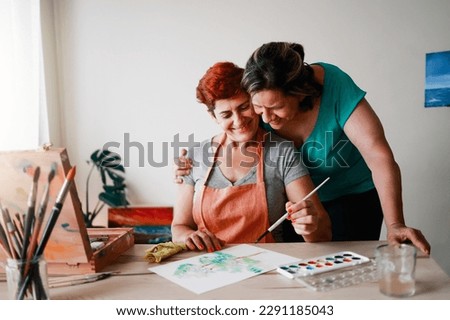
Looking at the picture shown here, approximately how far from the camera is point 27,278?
28.0 inches

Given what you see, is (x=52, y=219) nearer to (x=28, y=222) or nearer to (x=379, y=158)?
(x=28, y=222)

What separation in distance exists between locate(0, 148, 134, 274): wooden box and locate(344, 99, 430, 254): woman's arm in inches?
27.5

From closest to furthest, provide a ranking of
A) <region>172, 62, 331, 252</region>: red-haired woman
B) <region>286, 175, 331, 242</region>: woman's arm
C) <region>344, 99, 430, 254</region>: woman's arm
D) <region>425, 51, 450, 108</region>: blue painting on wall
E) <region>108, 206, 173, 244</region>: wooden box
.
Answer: <region>286, 175, 331, 242</region>: woman's arm < <region>344, 99, 430, 254</region>: woman's arm < <region>172, 62, 331, 252</region>: red-haired woman < <region>425, 51, 450, 108</region>: blue painting on wall < <region>108, 206, 173, 244</region>: wooden box

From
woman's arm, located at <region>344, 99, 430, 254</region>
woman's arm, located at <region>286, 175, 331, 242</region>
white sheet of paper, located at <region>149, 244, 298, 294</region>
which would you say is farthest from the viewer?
woman's arm, located at <region>344, 99, 430, 254</region>

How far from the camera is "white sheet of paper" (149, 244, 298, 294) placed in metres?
0.81

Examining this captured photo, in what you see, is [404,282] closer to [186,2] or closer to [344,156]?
[344,156]

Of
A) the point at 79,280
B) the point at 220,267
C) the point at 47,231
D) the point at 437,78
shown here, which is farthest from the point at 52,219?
the point at 437,78

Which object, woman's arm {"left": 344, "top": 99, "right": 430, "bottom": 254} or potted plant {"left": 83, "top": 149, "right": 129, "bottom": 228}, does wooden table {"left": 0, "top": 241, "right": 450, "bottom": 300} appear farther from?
potted plant {"left": 83, "top": 149, "right": 129, "bottom": 228}

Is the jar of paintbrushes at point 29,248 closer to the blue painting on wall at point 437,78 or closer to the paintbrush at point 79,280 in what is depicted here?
the paintbrush at point 79,280

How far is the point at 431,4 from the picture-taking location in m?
2.01

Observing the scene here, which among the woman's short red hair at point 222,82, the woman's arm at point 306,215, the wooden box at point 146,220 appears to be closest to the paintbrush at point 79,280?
the woman's arm at point 306,215

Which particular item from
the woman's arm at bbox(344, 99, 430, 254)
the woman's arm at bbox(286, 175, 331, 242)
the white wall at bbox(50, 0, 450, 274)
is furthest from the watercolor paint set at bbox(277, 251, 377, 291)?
the white wall at bbox(50, 0, 450, 274)

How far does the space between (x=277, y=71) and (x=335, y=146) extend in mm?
344

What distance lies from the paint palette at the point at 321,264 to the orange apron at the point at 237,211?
351mm
